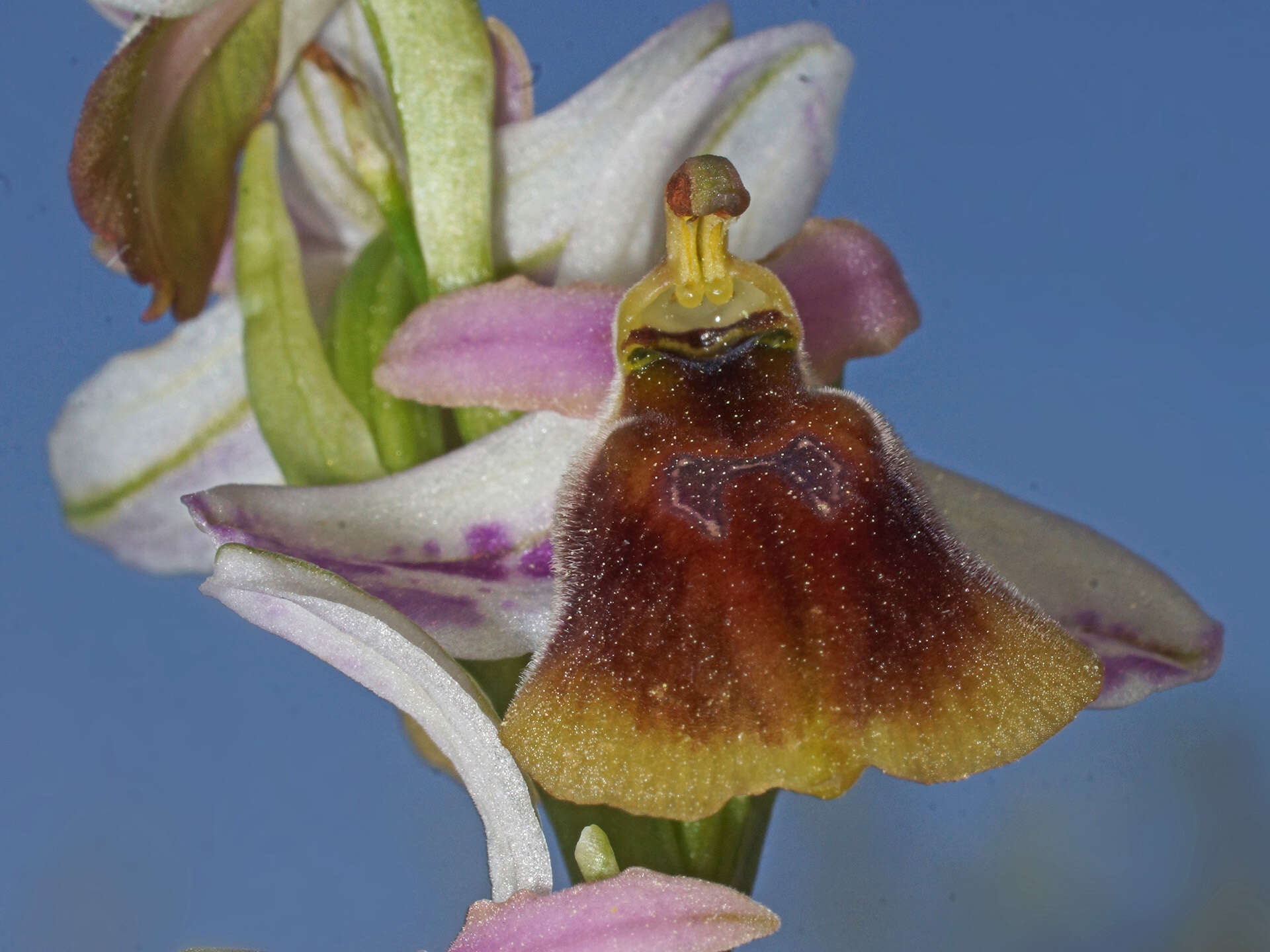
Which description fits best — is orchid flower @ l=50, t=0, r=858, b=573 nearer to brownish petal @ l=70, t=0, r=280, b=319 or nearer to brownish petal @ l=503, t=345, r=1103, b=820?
brownish petal @ l=70, t=0, r=280, b=319

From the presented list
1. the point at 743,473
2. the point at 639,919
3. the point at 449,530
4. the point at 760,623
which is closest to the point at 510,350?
the point at 449,530

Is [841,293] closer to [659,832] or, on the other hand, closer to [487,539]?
[487,539]

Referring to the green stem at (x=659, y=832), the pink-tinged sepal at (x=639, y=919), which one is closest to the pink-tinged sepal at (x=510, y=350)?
the green stem at (x=659, y=832)

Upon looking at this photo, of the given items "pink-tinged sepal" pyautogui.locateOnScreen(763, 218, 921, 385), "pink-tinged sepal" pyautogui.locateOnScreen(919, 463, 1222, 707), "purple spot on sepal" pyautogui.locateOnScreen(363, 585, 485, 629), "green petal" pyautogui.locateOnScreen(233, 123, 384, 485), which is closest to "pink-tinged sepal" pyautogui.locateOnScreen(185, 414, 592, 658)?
"purple spot on sepal" pyautogui.locateOnScreen(363, 585, 485, 629)

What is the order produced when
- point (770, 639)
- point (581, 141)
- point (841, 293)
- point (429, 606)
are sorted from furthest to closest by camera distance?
point (581, 141) < point (841, 293) < point (429, 606) < point (770, 639)

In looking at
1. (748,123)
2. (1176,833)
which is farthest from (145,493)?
(1176,833)

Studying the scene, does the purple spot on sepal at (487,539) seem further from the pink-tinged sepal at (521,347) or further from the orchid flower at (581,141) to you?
the orchid flower at (581,141)

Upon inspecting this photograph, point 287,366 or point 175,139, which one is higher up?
point 175,139
